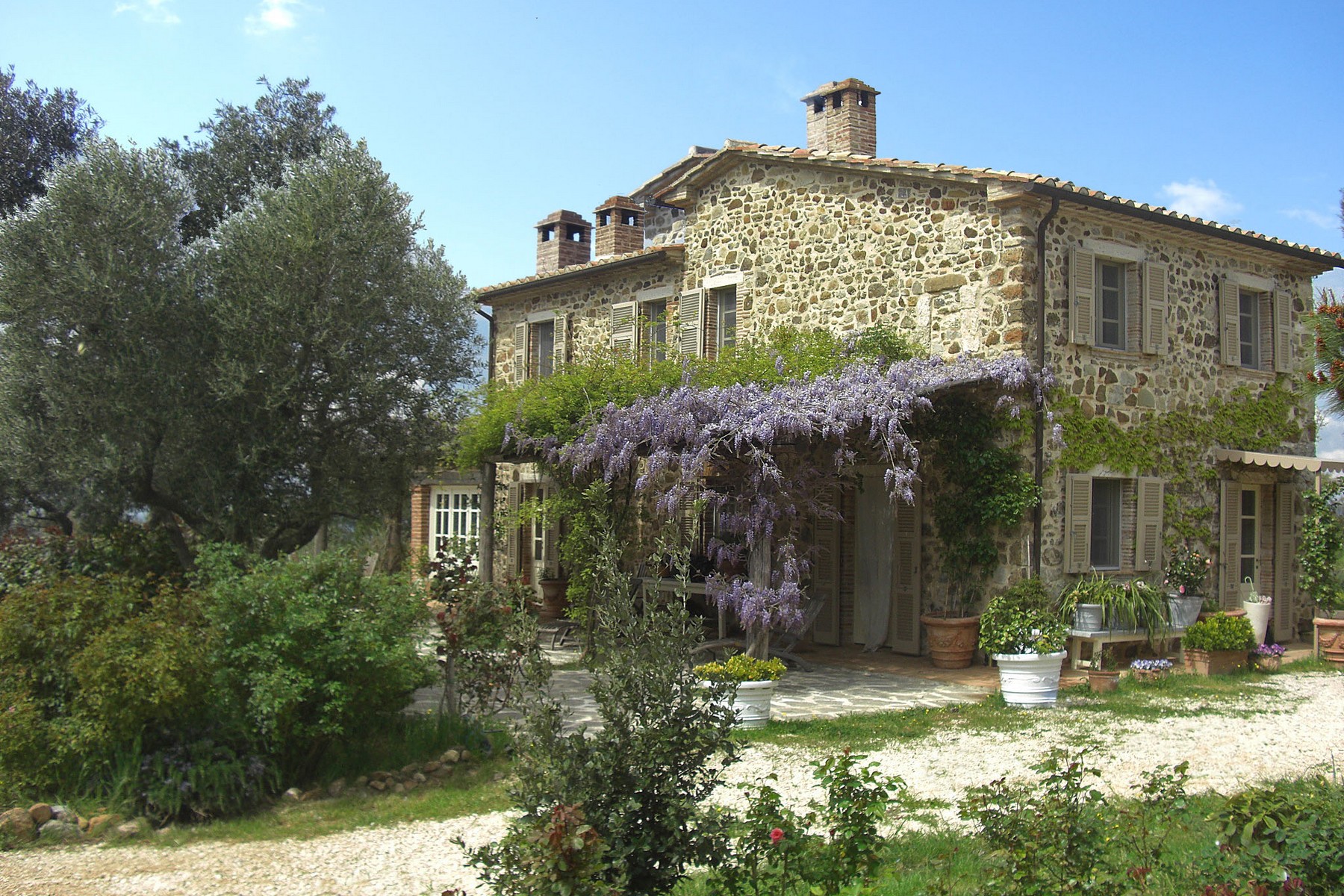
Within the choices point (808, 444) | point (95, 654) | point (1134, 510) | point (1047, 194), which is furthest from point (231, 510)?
point (1134, 510)

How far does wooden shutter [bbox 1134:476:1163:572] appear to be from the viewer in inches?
465

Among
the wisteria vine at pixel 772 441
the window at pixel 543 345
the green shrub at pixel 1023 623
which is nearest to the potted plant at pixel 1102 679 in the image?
the green shrub at pixel 1023 623

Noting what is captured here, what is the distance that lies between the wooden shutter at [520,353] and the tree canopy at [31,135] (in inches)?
295

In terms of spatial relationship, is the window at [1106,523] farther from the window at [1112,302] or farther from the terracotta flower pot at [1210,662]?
the window at [1112,302]

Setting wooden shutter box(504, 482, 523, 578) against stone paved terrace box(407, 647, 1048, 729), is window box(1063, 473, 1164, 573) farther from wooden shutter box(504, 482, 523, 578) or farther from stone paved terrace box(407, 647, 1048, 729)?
wooden shutter box(504, 482, 523, 578)

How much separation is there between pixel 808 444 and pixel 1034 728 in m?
3.45

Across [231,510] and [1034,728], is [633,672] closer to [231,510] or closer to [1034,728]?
[1034,728]

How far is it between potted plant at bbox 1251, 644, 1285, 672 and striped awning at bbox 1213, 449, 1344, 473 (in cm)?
218

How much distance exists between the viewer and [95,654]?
6.02m

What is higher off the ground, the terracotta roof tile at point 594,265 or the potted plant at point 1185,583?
the terracotta roof tile at point 594,265

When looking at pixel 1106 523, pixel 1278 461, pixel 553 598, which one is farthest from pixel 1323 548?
pixel 553 598

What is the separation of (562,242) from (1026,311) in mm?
10047

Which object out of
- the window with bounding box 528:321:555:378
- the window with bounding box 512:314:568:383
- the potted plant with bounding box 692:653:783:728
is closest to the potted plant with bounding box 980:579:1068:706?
the potted plant with bounding box 692:653:783:728

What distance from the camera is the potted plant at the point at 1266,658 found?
11.4 m
